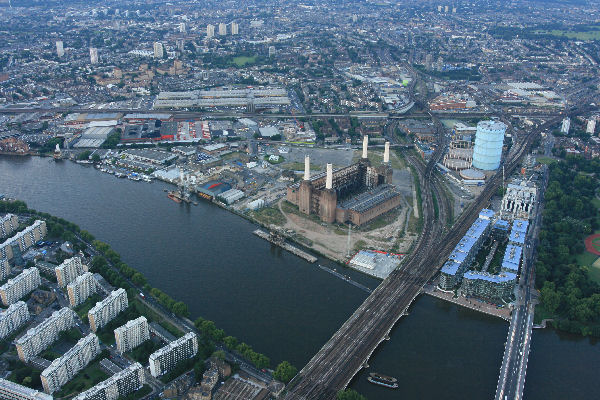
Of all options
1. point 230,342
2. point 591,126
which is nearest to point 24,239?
point 230,342

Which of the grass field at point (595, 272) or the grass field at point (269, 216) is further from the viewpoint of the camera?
the grass field at point (269, 216)

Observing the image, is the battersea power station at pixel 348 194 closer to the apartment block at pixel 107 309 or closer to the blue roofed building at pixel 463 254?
the blue roofed building at pixel 463 254

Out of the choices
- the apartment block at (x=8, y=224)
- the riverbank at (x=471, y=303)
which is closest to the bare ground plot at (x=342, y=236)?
the riverbank at (x=471, y=303)

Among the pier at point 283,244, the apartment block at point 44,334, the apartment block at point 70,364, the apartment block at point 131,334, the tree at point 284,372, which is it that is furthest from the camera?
the pier at point 283,244

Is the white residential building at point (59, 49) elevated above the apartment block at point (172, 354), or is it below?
above

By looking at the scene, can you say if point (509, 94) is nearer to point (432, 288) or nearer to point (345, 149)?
point (345, 149)

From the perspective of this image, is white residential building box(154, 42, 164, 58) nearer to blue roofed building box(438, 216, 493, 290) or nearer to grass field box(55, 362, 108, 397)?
blue roofed building box(438, 216, 493, 290)
